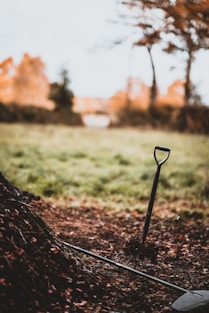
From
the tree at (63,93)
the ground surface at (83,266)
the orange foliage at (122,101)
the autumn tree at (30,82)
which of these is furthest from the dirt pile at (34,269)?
the autumn tree at (30,82)

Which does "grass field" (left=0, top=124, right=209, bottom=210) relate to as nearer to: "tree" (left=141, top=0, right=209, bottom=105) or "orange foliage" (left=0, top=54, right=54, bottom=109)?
"tree" (left=141, top=0, right=209, bottom=105)

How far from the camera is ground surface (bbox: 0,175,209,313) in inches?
144

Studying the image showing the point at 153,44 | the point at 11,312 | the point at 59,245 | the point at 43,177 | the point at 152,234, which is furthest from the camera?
the point at 43,177

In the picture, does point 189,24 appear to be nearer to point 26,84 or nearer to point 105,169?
point 105,169

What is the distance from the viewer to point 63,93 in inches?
956

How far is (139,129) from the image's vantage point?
75.3 ft

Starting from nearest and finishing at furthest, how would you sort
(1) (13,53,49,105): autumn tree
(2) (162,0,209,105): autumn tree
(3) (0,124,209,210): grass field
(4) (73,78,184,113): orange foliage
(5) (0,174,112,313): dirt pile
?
(5) (0,174,112,313): dirt pile
(2) (162,0,209,105): autumn tree
(3) (0,124,209,210): grass field
(4) (73,78,184,113): orange foliage
(1) (13,53,49,105): autumn tree

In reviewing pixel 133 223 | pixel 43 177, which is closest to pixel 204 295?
pixel 133 223

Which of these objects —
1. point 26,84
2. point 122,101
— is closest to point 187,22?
point 122,101

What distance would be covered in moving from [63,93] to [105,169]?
45.7 ft

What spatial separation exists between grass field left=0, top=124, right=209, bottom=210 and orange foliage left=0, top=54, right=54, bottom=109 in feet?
22.1

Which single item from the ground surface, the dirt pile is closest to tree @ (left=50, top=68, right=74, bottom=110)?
the ground surface

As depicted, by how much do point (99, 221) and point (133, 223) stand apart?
0.70 m

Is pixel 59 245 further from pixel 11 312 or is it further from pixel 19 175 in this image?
pixel 19 175
